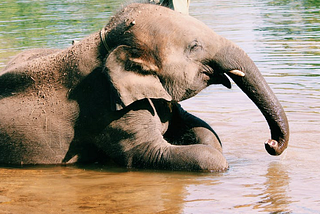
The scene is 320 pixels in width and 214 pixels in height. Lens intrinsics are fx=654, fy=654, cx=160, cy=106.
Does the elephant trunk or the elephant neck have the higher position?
the elephant neck

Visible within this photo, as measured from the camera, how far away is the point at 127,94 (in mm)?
6035

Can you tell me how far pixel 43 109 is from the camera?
6574 mm

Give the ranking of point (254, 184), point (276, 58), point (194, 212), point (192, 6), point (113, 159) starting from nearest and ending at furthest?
point (194, 212) < point (254, 184) < point (113, 159) < point (276, 58) < point (192, 6)

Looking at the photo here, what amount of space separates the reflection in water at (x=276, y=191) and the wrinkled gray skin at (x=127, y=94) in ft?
0.78

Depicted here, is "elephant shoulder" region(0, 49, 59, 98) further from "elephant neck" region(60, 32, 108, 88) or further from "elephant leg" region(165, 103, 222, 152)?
A: "elephant leg" region(165, 103, 222, 152)

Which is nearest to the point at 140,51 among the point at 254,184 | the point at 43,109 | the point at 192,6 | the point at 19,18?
the point at 43,109

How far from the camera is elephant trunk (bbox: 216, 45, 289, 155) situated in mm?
6047

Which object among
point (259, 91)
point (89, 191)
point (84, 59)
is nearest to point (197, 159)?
point (259, 91)

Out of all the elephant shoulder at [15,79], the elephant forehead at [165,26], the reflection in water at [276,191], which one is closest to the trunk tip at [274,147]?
the reflection in water at [276,191]

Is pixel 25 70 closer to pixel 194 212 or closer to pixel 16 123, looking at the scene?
pixel 16 123

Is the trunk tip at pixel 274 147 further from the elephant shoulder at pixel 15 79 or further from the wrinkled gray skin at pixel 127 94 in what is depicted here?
the elephant shoulder at pixel 15 79

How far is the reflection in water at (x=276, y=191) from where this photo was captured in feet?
15.8

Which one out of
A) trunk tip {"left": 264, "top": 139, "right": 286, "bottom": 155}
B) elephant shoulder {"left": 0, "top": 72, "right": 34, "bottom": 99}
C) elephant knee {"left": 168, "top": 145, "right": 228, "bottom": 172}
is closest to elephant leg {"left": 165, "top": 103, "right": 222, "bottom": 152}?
elephant knee {"left": 168, "top": 145, "right": 228, "bottom": 172}

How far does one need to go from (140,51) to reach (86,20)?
553 inches
